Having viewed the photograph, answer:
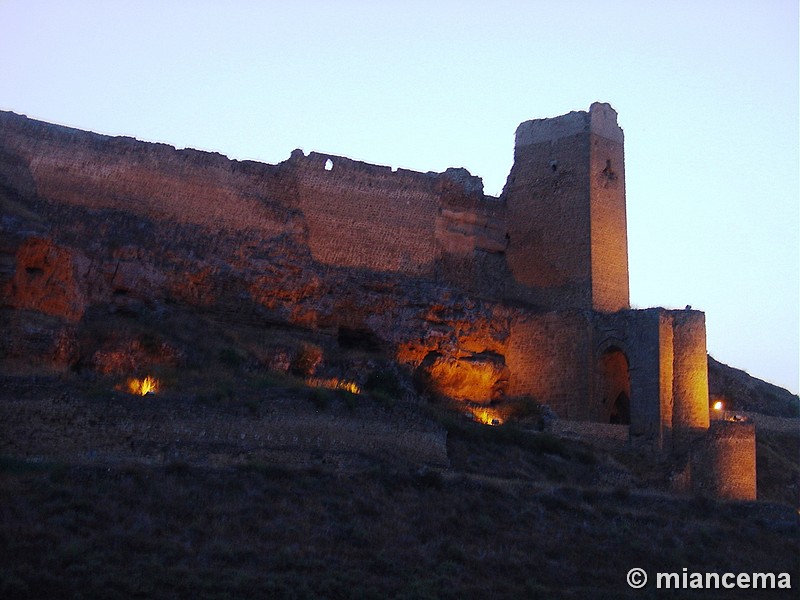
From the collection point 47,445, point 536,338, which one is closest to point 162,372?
point 47,445

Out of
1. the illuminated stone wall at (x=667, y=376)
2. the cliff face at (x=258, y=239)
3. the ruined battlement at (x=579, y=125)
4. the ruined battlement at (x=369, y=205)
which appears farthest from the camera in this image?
the ruined battlement at (x=579, y=125)

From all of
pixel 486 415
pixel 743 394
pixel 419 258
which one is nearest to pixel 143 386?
pixel 486 415

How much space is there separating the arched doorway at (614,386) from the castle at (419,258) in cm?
5

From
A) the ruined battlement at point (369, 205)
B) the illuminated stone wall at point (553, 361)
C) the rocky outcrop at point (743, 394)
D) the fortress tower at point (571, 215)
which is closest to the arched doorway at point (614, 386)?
the illuminated stone wall at point (553, 361)

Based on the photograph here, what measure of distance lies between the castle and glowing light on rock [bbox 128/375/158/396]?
3.18 meters

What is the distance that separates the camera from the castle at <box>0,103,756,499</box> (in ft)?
82.5

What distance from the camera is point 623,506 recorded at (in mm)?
18453

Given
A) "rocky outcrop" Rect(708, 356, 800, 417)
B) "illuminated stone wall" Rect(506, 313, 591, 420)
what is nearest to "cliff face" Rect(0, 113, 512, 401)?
"illuminated stone wall" Rect(506, 313, 591, 420)

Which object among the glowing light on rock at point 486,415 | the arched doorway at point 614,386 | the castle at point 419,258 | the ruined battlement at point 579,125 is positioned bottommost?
the glowing light on rock at point 486,415

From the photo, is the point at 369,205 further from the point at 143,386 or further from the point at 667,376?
the point at 143,386

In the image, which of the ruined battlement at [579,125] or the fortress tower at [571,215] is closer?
the fortress tower at [571,215]

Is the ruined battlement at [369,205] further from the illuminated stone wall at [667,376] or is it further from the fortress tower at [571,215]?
the illuminated stone wall at [667,376]

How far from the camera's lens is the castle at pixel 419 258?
82.5 ft

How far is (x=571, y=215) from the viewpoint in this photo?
2947 cm
